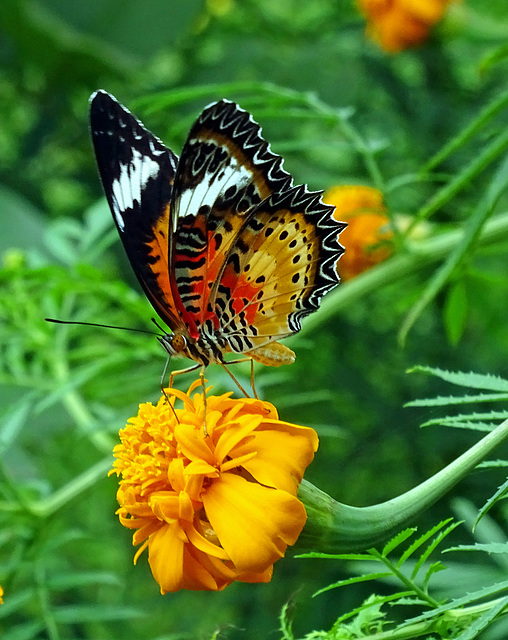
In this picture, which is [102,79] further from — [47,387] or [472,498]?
[472,498]

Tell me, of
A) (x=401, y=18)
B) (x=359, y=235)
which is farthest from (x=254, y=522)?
(x=401, y=18)

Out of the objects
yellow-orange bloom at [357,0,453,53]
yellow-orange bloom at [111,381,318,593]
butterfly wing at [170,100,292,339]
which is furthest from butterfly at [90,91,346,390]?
yellow-orange bloom at [357,0,453,53]

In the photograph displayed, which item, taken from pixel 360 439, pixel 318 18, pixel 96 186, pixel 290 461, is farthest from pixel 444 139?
pixel 290 461

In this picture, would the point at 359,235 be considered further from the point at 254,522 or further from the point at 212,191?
the point at 254,522

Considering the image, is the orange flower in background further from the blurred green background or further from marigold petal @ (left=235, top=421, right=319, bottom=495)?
marigold petal @ (left=235, top=421, right=319, bottom=495)

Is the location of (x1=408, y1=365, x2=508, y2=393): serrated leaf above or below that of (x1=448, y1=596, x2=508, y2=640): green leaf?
above

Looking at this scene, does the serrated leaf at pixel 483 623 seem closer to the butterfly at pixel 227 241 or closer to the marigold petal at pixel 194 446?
the marigold petal at pixel 194 446

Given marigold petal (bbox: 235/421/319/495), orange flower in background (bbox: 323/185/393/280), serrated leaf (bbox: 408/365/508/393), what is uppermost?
orange flower in background (bbox: 323/185/393/280)
